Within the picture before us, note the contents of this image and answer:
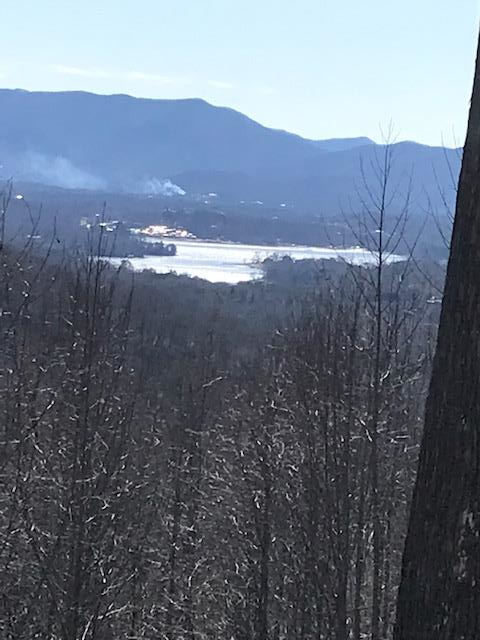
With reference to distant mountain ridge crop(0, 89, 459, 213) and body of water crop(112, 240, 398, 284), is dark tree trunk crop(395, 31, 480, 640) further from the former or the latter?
distant mountain ridge crop(0, 89, 459, 213)

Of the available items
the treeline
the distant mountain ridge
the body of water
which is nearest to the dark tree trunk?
the treeline

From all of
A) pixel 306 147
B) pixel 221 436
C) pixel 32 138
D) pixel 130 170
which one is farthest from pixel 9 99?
pixel 221 436

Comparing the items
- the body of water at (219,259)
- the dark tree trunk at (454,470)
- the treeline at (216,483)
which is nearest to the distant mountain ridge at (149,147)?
the body of water at (219,259)

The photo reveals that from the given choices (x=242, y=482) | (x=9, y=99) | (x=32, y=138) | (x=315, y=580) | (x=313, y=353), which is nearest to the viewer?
(x=315, y=580)

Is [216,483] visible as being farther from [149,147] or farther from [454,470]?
[149,147]

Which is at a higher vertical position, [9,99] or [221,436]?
[9,99]

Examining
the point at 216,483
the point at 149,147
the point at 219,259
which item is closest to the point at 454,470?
the point at 216,483

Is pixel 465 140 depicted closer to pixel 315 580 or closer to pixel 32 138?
pixel 315 580
